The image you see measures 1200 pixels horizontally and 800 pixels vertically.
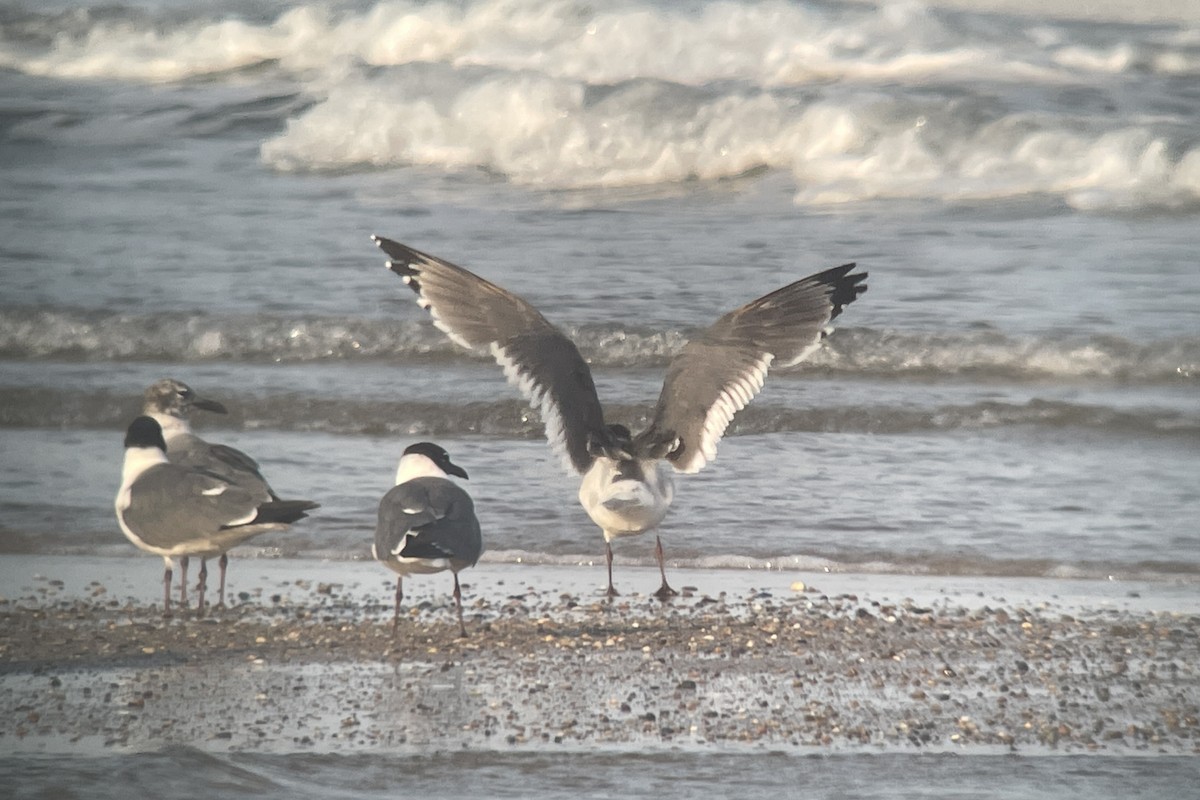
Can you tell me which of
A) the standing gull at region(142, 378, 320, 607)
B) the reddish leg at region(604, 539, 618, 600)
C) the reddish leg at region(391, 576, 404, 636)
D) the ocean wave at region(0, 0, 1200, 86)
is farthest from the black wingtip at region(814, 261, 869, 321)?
the ocean wave at region(0, 0, 1200, 86)

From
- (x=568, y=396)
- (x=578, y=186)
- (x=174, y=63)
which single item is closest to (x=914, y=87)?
(x=578, y=186)

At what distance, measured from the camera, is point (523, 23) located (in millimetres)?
9492

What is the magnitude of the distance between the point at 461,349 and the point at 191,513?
329cm

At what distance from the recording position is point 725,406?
164 inches

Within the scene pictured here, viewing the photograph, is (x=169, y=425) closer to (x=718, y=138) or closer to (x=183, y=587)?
(x=183, y=587)

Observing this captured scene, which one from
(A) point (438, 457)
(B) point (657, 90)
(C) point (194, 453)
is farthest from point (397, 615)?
(B) point (657, 90)

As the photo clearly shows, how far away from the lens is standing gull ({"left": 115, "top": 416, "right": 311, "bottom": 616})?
3.76 m

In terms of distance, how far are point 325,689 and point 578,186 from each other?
20.3ft

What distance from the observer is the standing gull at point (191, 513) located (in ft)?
12.3

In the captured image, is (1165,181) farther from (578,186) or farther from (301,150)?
(301,150)

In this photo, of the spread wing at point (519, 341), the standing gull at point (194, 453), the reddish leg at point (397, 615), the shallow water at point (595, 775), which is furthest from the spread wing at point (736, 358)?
the shallow water at point (595, 775)

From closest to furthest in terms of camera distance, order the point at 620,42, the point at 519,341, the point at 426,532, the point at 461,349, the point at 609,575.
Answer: the point at 426,532
the point at 609,575
the point at 519,341
the point at 461,349
the point at 620,42

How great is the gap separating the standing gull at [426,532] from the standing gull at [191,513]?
237mm

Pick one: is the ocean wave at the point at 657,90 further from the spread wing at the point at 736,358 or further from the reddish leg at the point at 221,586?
the reddish leg at the point at 221,586
